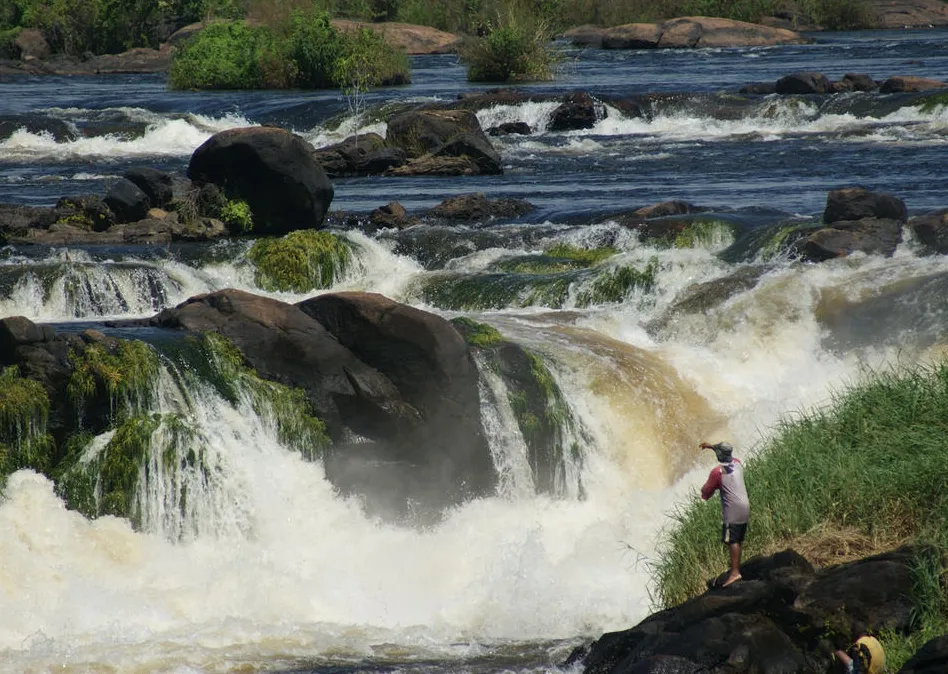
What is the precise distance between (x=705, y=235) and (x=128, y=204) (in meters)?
9.32

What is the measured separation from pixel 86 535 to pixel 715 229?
12.2 metres

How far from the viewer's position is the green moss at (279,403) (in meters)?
14.0

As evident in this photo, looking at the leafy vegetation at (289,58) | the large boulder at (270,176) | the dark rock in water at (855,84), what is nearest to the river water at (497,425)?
the large boulder at (270,176)

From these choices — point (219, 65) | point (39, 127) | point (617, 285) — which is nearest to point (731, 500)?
point (617, 285)

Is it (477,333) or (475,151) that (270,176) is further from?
(475,151)

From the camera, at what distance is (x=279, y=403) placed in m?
14.1

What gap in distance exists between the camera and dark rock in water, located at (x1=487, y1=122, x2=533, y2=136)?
37125mm

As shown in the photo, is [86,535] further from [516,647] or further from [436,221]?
[436,221]

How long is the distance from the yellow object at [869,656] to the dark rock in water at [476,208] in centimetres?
1657

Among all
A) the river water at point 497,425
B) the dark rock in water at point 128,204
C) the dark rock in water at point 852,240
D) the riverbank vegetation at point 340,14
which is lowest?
the river water at point 497,425

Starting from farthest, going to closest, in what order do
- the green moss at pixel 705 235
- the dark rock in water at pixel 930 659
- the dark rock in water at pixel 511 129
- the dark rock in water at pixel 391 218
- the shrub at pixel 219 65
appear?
the shrub at pixel 219 65 < the dark rock in water at pixel 511 129 < the dark rock in water at pixel 391 218 < the green moss at pixel 705 235 < the dark rock in water at pixel 930 659

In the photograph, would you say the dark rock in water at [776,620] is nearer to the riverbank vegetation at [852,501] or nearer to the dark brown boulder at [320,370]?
the riverbank vegetation at [852,501]

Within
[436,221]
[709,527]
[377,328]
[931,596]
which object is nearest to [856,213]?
[436,221]

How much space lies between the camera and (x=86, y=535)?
12445 mm
